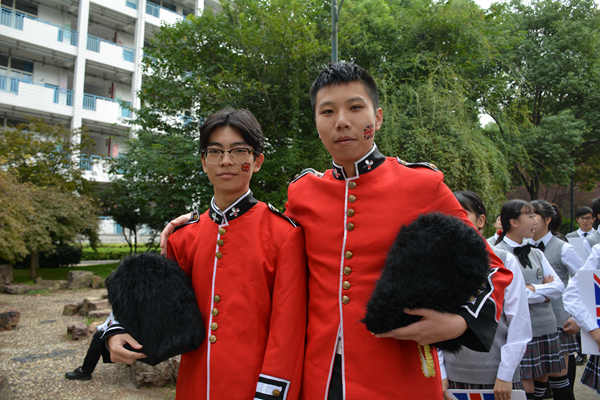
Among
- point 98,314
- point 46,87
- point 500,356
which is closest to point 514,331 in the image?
point 500,356

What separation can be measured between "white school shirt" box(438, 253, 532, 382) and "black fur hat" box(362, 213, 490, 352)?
1375 millimetres

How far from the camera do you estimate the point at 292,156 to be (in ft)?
32.1

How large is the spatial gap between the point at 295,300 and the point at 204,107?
9.03m

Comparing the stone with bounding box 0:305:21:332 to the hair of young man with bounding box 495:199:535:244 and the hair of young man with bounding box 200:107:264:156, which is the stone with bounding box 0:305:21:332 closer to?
the hair of young man with bounding box 200:107:264:156

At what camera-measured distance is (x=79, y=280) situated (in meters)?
12.7

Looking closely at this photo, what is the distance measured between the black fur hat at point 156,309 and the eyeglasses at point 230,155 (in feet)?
1.83

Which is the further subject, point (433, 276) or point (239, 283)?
point (239, 283)

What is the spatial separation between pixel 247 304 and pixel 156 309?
399 mm

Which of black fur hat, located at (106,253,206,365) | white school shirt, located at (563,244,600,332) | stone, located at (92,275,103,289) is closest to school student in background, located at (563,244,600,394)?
white school shirt, located at (563,244,600,332)

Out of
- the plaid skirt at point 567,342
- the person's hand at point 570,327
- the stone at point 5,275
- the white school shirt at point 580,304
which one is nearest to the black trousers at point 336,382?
the white school shirt at point 580,304

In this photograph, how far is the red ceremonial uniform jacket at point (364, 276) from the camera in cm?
153

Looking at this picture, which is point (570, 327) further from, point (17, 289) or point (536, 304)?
point (17, 289)

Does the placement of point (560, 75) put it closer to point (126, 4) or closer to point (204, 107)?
point (204, 107)

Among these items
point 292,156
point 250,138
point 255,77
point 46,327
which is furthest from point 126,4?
point 250,138
